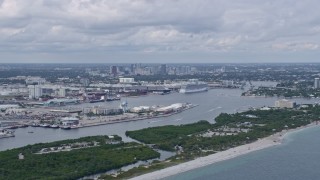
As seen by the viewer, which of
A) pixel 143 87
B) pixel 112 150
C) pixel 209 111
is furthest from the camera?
pixel 143 87

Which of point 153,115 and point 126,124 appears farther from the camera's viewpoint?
point 153,115

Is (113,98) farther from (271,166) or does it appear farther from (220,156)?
(271,166)

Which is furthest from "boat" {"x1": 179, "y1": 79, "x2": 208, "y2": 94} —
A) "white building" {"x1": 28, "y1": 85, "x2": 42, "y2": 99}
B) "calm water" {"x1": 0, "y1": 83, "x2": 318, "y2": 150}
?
"white building" {"x1": 28, "y1": 85, "x2": 42, "y2": 99}

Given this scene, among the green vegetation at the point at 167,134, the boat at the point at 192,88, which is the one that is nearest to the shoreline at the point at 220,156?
the green vegetation at the point at 167,134

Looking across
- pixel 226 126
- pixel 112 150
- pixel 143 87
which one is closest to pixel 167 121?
pixel 226 126

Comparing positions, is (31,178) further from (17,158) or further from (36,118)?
(36,118)

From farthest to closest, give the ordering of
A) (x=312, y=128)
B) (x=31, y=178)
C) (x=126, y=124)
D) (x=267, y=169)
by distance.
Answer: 1. (x=126, y=124)
2. (x=312, y=128)
3. (x=267, y=169)
4. (x=31, y=178)

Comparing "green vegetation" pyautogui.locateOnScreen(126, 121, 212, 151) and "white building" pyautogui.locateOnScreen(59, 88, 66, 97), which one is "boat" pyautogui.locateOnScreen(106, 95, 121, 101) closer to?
"white building" pyautogui.locateOnScreen(59, 88, 66, 97)
